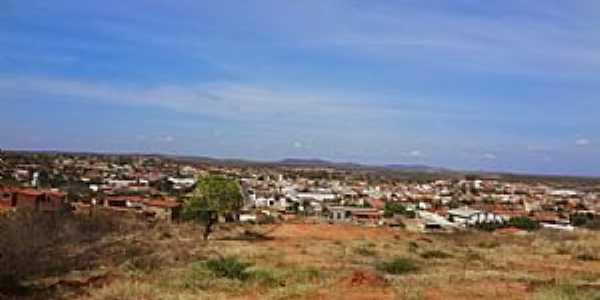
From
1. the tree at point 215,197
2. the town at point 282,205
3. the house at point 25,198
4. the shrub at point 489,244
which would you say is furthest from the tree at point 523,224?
the house at point 25,198

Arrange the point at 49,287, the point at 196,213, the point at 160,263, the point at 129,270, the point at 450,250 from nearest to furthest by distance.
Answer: the point at 49,287 < the point at 129,270 < the point at 160,263 < the point at 450,250 < the point at 196,213

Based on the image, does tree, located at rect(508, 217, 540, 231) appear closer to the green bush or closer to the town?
the town

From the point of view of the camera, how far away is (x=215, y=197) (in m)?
34.0

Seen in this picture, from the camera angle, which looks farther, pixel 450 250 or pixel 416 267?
pixel 450 250

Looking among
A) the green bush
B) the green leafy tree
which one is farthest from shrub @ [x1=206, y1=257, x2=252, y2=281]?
the green leafy tree

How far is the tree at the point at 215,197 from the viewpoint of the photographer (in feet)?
111

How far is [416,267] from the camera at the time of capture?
22094mm

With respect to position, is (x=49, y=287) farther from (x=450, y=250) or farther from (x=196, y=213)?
(x=196, y=213)

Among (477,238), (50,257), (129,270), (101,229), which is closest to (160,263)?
(129,270)

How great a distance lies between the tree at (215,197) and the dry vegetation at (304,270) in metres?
1.32

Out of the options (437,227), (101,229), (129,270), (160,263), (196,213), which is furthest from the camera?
(437,227)

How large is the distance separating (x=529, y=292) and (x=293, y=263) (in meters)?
7.71

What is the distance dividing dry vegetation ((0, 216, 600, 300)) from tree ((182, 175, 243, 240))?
132 cm

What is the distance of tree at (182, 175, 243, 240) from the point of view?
111ft
